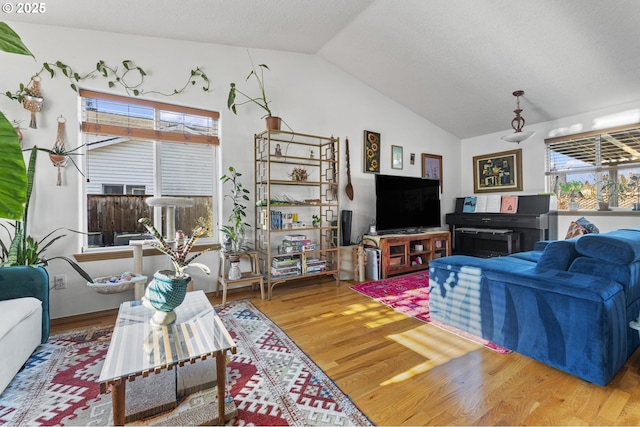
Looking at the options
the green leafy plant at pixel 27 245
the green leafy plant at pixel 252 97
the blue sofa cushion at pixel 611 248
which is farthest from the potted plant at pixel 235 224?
the blue sofa cushion at pixel 611 248

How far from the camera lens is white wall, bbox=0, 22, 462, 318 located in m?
2.41

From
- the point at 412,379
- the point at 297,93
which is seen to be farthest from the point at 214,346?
the point at 297,93

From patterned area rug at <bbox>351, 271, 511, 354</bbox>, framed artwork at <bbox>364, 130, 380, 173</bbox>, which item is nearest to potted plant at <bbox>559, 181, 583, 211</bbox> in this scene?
patterned area rug at <bbox>351, 271, 511, 354</bbox>

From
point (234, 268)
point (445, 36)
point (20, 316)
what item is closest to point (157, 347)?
point (20, 316)

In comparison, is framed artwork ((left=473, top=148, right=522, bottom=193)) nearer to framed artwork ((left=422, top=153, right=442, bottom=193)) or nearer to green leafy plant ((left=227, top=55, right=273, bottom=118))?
framed artwork ((left=422, top=153, right=442, bottom=193))

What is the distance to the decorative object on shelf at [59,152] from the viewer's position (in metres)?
2.39

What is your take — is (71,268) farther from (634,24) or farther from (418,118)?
(634,24)

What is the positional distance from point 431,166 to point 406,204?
47.0 inches

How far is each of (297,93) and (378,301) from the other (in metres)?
2.71

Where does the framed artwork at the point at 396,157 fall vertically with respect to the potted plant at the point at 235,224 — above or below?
above

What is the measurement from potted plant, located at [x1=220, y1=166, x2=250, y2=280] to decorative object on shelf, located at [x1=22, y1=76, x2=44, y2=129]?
5.08 ft

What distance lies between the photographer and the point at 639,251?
1.60m

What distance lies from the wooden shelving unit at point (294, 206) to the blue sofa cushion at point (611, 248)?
7.43 feet

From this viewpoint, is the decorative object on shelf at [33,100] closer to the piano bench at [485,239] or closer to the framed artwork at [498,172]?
the piano bench at [485,239]
